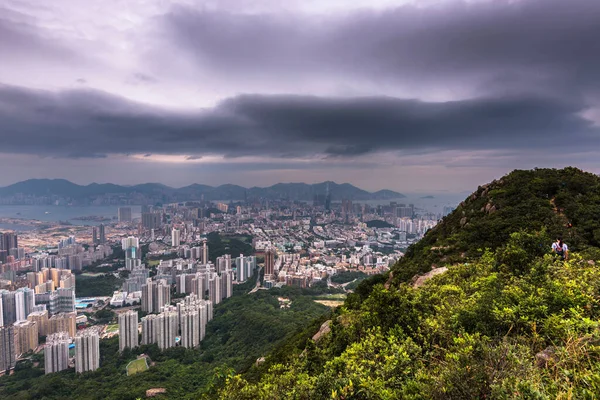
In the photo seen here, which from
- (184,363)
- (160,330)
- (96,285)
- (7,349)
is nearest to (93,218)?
(96,285)

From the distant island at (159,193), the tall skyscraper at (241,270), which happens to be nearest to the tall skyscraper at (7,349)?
the tall skyscraper at (241,270)

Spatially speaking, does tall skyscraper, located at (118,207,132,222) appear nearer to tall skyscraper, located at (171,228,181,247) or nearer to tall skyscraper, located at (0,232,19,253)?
tall skyscraper, located at (171,228,181,247)

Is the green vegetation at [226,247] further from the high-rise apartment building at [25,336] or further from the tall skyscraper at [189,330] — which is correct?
the high-rise apartment building at [25,336]

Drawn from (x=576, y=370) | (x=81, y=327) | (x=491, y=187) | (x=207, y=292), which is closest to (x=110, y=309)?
(x=81, y=327)

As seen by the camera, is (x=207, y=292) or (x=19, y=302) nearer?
(x=19, y=302)

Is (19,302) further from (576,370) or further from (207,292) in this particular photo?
(576,370)

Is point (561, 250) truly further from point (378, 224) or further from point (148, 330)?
point (378, 224)
